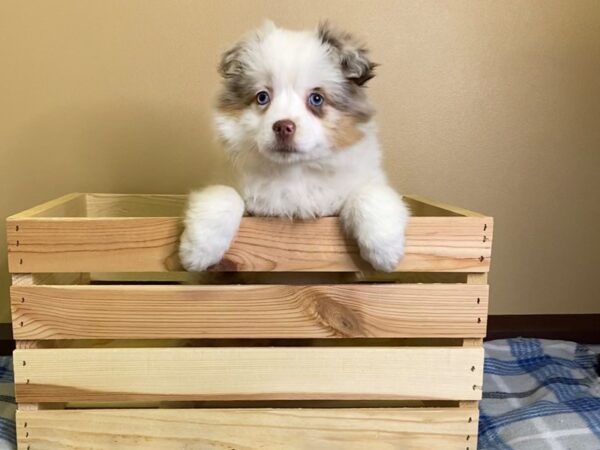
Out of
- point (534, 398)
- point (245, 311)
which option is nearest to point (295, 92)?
point (245, 311)

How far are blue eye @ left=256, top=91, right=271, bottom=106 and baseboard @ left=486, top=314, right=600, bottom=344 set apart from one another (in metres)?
1.27

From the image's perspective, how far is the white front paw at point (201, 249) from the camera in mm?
1139

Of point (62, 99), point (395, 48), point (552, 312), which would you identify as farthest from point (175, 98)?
point (552, 312)

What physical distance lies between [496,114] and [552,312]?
28.3 inches

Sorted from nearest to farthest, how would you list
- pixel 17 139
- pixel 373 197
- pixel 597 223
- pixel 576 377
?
pixel 373 197 < pixel 576 377 < pixel 17 139 < pixel 597 223

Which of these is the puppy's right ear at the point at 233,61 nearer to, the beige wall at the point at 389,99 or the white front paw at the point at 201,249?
the white front paw at the point at 201,249

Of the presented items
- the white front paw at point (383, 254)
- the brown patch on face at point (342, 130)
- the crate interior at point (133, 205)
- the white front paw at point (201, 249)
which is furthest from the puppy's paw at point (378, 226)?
the crate interior at point (133, 205)

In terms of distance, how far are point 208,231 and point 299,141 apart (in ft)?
0.80

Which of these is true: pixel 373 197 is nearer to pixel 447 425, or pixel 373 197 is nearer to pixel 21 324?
pixel 447 425

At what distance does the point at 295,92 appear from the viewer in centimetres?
125

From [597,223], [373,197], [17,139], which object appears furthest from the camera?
[597,223]

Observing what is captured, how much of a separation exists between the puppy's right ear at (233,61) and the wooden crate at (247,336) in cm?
34

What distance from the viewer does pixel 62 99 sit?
6.34 feet

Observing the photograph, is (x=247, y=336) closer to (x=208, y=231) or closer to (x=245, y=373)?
(x=245, y=373)
